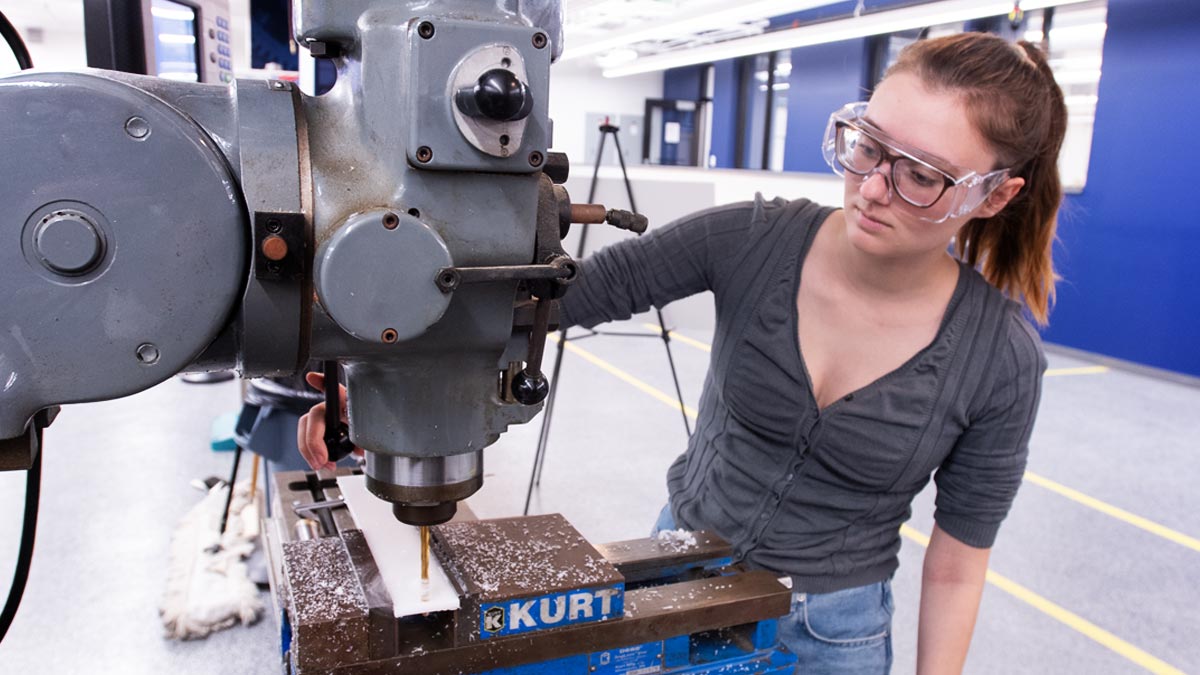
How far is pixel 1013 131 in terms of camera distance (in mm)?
1055

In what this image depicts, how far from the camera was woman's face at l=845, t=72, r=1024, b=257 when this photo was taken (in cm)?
103

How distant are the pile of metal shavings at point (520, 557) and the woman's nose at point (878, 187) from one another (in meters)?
0.56

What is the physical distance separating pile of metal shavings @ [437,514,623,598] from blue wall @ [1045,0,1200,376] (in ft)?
16.6

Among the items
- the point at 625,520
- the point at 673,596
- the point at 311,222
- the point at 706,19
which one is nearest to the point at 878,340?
the point at 673,596

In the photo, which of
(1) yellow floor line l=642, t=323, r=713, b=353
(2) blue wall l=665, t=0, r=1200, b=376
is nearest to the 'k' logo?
(1) yellow floor line l=642, t=323, r=713, b=353

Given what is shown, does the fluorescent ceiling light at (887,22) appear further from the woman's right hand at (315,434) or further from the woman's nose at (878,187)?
the woman's right hand at (315,434)

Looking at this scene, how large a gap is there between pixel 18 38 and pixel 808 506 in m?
1.03

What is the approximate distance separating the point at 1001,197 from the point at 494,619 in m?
0.89

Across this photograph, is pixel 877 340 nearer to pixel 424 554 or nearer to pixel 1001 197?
pixel 1001 197

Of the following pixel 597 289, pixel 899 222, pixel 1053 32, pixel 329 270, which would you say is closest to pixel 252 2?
pixel 597 289

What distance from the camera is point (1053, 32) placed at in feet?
19.4

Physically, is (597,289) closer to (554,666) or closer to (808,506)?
(808,506)

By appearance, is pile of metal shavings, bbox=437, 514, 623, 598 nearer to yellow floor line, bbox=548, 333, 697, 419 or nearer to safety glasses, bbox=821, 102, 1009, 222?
safety glasses, bbox=821, 102, 1009, 222

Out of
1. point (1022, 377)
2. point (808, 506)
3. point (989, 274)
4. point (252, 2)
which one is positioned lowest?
point (808, 506)
